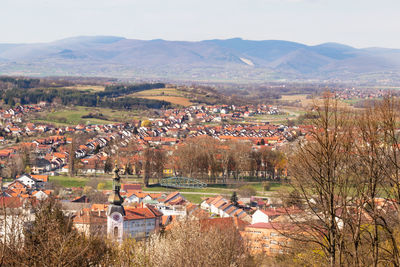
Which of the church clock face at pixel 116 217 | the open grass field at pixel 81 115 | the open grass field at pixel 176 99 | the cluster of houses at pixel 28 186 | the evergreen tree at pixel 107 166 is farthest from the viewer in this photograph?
the open grass field at pixel 176 99

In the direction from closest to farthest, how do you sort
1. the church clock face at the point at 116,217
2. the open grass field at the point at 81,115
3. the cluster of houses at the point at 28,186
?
the church clock face at the point at 116,217, the cluster of houses at the point at 28,186, the open grass field at the point at 81,115

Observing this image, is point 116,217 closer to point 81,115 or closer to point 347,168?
point 347,168

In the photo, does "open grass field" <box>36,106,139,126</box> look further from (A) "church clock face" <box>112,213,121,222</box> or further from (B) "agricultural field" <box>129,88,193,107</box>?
(A) "church clock face" <box>112,213,121,222</box>

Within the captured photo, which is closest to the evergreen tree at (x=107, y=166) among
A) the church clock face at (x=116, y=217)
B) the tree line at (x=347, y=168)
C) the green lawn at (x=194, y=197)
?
the green lawn at (x=194, y=197)

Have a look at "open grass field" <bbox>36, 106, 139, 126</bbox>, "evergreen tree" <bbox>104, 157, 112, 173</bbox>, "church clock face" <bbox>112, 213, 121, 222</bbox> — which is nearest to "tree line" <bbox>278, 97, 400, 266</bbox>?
"church clock face" <bbox>112, 213, 121, 222</bbox>

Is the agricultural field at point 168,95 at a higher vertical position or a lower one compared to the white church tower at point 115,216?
lower

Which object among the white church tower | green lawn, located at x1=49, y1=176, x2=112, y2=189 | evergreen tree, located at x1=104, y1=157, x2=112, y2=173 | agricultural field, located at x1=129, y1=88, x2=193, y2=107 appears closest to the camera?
the white church tower

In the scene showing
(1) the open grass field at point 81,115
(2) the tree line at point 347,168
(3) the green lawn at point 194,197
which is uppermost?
(2) the tree line at point 347,168

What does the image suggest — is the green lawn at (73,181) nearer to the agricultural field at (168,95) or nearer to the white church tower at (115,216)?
the white church tower at (115,216)
